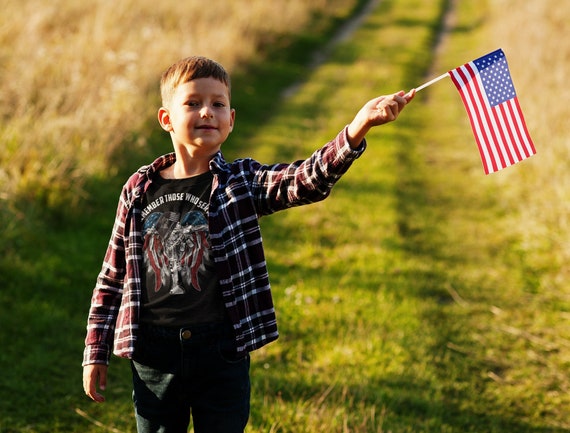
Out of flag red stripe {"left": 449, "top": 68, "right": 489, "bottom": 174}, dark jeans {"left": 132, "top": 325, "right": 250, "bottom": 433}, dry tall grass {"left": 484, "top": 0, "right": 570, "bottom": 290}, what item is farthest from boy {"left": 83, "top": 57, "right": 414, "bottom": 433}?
dry tall grass {"left": 484, "top": 0, "right": 570, "bottom": 290}

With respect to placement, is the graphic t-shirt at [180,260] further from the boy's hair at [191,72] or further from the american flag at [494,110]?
the american flag at [494,110]

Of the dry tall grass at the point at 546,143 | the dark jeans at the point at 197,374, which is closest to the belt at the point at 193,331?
the dark jeans at the point at 197,374

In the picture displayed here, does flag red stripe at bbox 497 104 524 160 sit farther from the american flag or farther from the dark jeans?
the dark jeans

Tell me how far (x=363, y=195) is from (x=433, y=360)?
3.25m

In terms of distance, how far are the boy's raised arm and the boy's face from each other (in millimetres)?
474

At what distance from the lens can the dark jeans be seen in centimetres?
248

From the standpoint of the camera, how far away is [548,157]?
7395 millimetres

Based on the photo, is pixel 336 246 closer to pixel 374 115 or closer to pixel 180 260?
pixel 180 260

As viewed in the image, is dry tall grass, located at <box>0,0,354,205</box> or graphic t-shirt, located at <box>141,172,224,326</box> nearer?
graphic t-shirt, located at <box>141,172,224,326</box>

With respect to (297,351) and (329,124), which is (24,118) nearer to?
(297,351)

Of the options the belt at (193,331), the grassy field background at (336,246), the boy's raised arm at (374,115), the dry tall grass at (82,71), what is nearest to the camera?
the boy's raised arm at (374,115)

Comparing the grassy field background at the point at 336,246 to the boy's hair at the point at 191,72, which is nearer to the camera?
the boy's hair at the point at 191,72

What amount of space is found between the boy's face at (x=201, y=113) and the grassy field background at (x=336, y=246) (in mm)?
1610

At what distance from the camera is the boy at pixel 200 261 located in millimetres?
2502
